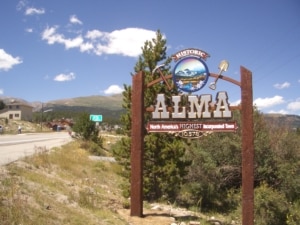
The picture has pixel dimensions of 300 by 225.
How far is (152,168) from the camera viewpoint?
15.3 meters

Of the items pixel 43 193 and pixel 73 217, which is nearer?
pixel 73 217

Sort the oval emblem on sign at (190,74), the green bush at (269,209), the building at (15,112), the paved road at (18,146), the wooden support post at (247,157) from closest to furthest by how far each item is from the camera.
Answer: the wooden support post at (247,157) < the oval emblem on sign at (190,74) < the green bush at (269,209) < the paved road at (18,146) < the building at (15,112)

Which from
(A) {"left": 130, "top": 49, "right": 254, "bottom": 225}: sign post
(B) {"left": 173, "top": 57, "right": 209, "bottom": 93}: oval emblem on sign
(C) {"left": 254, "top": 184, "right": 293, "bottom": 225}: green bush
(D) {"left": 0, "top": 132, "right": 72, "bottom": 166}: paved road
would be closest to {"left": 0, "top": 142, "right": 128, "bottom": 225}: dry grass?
(A) {"left": 130, "top": 49, "right": 254, "bottom": 225}: sign post

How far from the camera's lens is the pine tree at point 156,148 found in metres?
15.0

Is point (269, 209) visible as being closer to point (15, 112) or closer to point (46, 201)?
point (46, 201)

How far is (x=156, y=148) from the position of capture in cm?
→ 1521

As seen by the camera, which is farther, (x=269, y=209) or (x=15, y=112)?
(x=15, y=112)

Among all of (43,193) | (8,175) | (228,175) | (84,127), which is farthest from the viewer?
(84,127)

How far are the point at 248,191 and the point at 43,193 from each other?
562 cm

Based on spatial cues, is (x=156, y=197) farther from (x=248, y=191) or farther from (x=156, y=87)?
(x=248, y=191)

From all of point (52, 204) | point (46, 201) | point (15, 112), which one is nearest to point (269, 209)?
point (52, 204)

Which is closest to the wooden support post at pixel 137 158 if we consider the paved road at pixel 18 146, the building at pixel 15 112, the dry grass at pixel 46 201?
the dry grass at pixel 46 201

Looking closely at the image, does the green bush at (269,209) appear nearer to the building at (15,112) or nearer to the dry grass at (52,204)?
the dry grass at (52,204)

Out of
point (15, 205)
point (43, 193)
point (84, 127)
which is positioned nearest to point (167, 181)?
point (43, 193)
